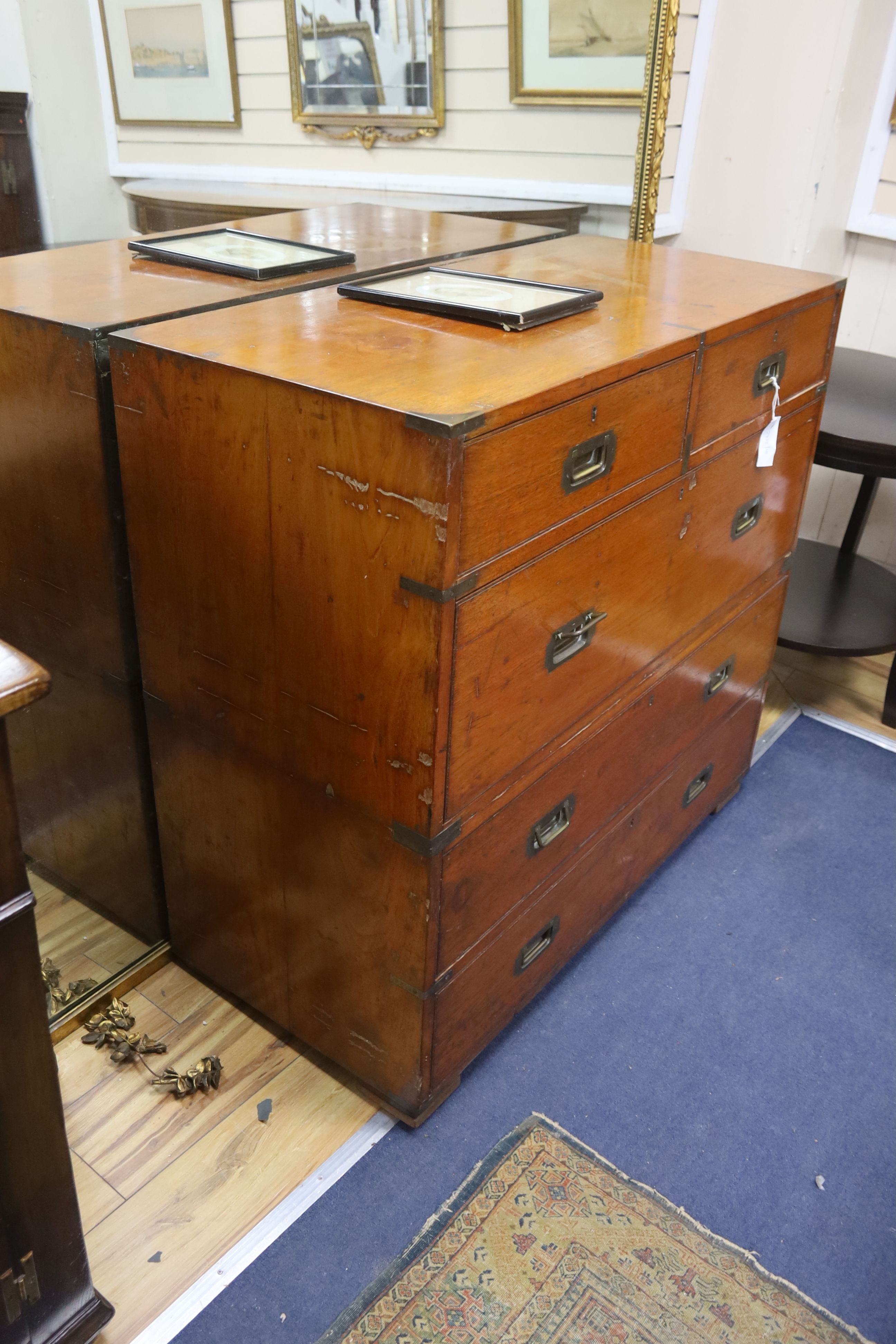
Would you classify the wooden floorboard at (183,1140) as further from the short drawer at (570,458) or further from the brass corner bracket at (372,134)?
the brass corner bracket at (372,134)

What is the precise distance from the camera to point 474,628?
1116 millimetres

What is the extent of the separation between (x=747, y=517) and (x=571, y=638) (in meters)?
0.59

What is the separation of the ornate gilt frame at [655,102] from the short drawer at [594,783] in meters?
0.80

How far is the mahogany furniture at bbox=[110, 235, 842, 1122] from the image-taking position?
1.09 m

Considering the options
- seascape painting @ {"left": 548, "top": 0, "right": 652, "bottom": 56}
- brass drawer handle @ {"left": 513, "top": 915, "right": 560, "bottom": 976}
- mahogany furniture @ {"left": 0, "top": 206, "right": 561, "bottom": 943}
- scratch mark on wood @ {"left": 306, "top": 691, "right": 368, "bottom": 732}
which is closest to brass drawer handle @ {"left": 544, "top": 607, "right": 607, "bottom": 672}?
scratch mark on wood @ {"left": 306, "top": 691, "right": 368, "bottom": 732}

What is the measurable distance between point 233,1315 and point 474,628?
886mm

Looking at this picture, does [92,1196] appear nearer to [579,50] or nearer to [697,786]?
[697,786]

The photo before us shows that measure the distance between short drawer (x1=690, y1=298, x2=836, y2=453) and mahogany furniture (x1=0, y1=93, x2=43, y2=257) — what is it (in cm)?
91

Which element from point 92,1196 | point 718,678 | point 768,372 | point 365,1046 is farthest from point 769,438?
point 92,1196

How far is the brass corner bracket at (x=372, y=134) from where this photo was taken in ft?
5.08

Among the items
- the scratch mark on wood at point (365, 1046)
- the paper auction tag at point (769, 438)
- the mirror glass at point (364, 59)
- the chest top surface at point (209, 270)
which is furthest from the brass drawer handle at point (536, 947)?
the mirror glass at point (364, 59)

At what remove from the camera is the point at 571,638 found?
1.33 metres

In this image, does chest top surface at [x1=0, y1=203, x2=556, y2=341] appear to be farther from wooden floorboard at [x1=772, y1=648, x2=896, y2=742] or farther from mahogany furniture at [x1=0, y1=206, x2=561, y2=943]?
wooden floorboard at [x1=772, y1=648, x2=896, y2=742]

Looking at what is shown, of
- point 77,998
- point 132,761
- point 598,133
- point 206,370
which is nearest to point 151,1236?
point 77,998
